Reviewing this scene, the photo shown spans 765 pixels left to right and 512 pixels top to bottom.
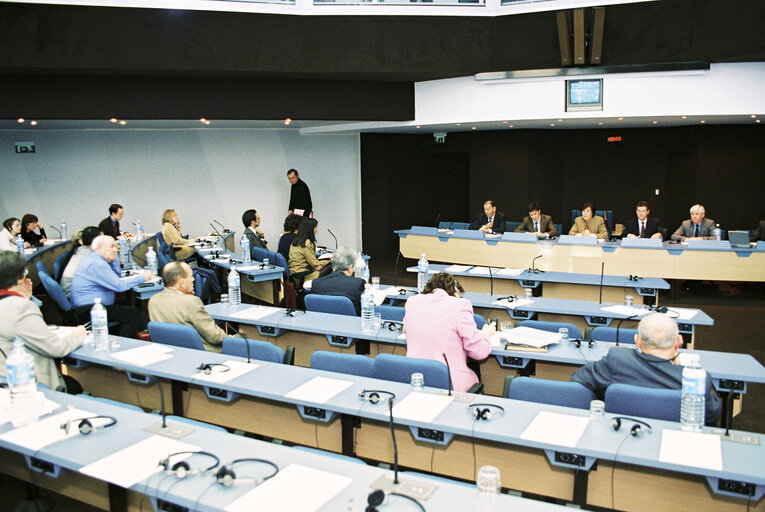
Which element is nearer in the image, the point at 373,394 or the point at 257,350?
the point at 373,394

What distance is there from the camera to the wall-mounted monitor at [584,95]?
30.6 ft

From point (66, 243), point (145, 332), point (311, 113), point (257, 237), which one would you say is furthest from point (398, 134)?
point (145, 332)

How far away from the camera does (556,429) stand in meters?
2.81

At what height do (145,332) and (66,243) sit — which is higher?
(66,243)

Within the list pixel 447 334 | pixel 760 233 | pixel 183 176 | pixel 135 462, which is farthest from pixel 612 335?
pixel 183 176

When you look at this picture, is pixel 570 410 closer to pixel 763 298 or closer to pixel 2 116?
pixel 763 298

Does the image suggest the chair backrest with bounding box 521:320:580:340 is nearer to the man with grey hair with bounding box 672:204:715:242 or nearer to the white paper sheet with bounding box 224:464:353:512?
the white paper sheet with bounding box 224:464:353:512

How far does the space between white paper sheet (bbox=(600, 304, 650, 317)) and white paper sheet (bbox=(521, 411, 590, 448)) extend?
7.72ft

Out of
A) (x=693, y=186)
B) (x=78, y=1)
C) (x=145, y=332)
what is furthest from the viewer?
(x=693, y=186)

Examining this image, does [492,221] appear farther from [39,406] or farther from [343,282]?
[39,406]

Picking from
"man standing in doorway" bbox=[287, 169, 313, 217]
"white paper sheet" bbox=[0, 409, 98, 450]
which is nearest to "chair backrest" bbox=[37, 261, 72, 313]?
"white paper sheet" bbox=[0, 409, 98, 450]

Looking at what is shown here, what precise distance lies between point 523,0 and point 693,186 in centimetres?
506

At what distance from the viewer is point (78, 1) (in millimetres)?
7879

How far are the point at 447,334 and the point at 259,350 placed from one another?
1.24m
